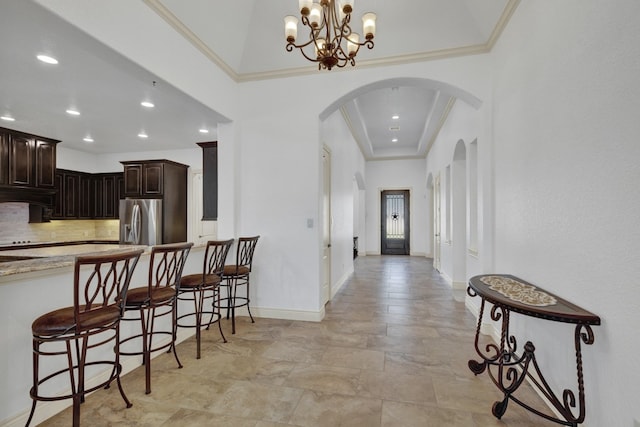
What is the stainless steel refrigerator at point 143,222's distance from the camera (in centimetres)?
627

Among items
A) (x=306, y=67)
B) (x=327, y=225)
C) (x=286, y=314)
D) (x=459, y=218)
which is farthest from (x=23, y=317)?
(x=459, y=218)

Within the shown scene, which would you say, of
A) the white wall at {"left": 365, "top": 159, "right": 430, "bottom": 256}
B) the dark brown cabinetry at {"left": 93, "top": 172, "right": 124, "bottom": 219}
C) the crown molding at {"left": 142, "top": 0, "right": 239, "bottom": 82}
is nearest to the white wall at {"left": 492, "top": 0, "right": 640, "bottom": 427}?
the crown molding at {"left": 142, "top": 0, "right": 239, "bottom": 82}

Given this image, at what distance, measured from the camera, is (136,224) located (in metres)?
6.32

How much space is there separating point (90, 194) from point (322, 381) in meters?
7.33

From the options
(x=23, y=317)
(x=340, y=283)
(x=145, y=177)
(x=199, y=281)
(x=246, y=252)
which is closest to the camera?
(x=23, y=317)

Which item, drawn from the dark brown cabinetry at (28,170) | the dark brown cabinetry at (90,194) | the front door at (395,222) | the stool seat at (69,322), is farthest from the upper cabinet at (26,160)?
the front door at (395,222)

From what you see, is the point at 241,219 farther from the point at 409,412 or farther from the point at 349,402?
the point at 409,412

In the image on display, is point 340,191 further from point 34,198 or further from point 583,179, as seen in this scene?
point 34,198

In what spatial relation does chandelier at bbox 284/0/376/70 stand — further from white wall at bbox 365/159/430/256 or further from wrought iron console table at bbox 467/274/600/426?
white wall at bbox 365/159/430/256

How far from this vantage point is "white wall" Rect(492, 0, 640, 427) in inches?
56.8

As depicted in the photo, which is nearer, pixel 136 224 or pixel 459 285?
pixel 459 285

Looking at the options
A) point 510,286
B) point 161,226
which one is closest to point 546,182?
point 510,286

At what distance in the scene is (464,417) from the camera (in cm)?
201

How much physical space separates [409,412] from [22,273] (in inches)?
105
